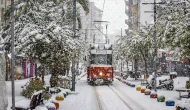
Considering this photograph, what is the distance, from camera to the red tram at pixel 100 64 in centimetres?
3744

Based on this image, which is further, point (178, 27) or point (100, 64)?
point (100, 64)

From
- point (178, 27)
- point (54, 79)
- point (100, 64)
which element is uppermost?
point (178, 27)

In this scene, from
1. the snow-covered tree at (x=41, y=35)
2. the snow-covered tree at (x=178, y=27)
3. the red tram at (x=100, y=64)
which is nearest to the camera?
the snow-covered tree at (x=178, y=27)

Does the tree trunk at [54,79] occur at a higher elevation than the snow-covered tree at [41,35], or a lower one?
lower

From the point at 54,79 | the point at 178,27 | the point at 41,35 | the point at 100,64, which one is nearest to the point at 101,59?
the point at 100,64

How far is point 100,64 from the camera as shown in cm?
3781

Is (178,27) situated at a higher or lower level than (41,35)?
higher

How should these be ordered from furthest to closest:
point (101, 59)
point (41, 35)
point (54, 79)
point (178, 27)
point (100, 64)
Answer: point (101, 59) < point (100, 64) < point (54, 79) < point (41, 35) < point (178, 27)

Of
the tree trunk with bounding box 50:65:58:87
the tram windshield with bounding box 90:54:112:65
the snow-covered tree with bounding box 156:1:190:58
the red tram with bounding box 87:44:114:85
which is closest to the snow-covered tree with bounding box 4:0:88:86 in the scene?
the tree trunk with bounding box 50:65:58:87

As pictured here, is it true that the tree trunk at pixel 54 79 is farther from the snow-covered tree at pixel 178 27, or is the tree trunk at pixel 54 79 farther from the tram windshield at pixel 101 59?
the snow-covered tree at pixel 178 27

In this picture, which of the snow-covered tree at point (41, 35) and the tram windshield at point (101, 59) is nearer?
the snow-covered tree at point (41, 35)

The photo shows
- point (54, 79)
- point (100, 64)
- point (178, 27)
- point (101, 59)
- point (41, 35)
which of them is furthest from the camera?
point (101, 59)

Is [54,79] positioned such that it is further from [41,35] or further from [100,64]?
[100,64]

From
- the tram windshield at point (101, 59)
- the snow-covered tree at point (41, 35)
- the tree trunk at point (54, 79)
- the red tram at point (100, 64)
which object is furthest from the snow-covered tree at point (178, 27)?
the tram windshield at point (101, 59)
